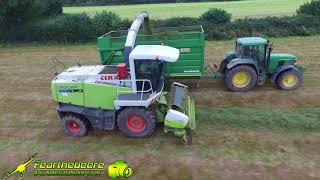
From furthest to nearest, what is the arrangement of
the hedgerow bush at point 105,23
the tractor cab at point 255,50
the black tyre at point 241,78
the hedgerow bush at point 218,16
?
the hedgerow bush at point 218,16
the hedgerow bush at point 105,23
the black tyre at point 241,78
the tractor cab at point 255,50

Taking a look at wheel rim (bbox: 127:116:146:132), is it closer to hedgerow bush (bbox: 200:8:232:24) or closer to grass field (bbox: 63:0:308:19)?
hedgerow bush (bbox: 200:8:232:24)

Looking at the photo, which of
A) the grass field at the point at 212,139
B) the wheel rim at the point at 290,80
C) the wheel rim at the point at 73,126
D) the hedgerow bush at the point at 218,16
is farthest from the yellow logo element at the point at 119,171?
the hedgerow bush at the point at 218,16

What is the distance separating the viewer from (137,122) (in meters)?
9.43

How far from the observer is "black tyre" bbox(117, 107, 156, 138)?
30.3 ft

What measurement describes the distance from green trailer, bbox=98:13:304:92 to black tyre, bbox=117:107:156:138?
3.80m

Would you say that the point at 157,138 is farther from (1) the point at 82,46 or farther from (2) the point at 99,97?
(1) the point at 82,46

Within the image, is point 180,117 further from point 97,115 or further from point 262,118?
point 262,118

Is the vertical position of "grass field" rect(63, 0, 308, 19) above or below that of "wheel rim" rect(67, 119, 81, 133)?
above

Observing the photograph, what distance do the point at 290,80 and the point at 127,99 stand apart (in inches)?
Answer: 248

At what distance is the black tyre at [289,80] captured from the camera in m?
12.5

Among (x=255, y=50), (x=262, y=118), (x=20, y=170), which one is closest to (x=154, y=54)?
(x=262, y=118)

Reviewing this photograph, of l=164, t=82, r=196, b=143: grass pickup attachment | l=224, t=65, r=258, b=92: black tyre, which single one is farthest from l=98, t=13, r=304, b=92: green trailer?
l=164, t=82, r=196, b=143: grass pickup attachment

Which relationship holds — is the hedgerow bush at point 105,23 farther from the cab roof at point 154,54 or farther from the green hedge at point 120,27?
the cab roof at point 154,54

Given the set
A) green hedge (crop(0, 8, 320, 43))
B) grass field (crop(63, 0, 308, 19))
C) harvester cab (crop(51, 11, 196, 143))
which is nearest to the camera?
harvester cab (crop(51, 11, 196, 143))
